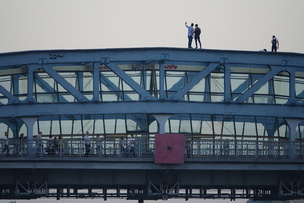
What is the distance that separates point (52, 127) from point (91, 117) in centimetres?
301

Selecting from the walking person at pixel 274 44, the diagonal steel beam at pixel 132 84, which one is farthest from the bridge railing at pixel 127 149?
the walking person at pixel 274 44

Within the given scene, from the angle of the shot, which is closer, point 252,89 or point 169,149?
point 169,149

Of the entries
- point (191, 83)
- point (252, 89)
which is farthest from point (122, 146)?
point (252, 89)

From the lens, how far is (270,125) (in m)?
58.0

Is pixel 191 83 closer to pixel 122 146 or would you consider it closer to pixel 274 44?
pixel 122 146

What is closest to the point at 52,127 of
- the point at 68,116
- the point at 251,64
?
the point at 68,116

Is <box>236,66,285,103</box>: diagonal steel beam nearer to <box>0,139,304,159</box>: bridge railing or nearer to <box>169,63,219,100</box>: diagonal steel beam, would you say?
<box>169,63,219,100</box>: diagonal steel beam

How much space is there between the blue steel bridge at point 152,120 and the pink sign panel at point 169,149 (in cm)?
22

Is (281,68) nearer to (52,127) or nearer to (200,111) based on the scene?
(200,111)

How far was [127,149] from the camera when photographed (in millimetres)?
49406

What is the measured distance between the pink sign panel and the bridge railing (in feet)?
2.13

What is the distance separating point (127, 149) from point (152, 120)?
7.83 metres

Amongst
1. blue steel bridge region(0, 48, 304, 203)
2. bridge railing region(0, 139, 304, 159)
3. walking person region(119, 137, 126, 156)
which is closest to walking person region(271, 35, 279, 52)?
blue steel bridge region(0, 48, 304, 203)

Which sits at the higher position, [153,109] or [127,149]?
[153,109]
